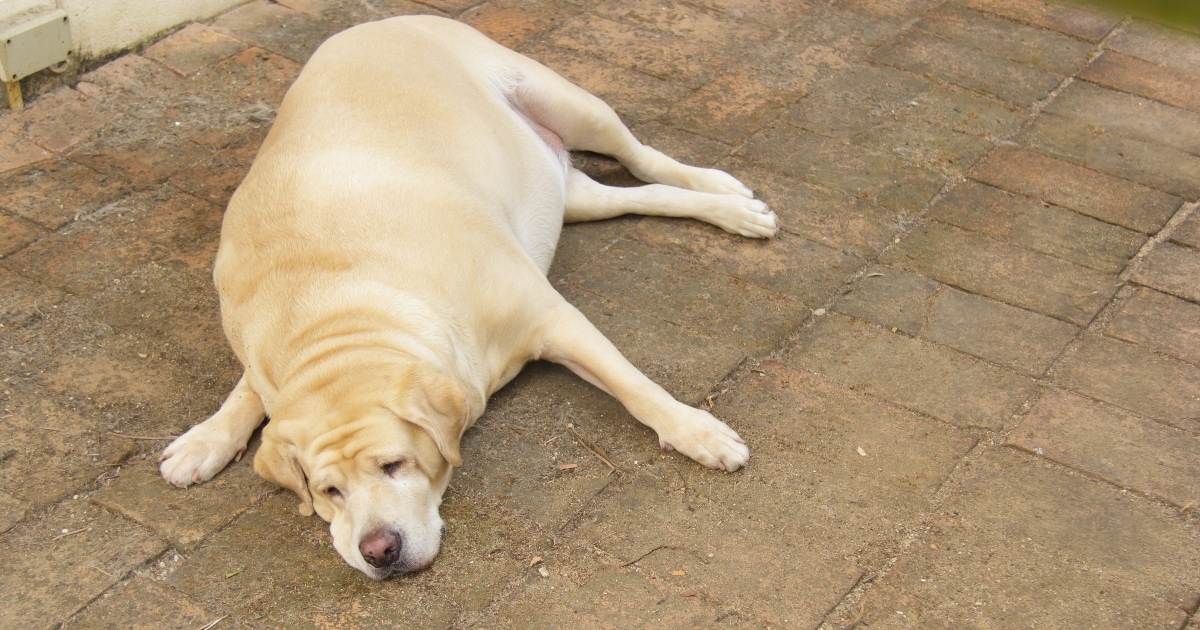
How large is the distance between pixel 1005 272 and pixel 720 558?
172 centimetres

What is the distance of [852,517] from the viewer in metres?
2.80

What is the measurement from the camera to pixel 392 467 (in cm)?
266

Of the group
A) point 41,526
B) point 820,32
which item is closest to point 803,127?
point 820,32

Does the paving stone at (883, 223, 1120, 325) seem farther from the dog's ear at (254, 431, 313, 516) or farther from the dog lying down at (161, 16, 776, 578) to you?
the dog's ear at (254, 431, 313, 516)

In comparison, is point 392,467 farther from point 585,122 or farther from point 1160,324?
point 1160,324

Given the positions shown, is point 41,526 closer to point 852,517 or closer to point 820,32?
point 852,517

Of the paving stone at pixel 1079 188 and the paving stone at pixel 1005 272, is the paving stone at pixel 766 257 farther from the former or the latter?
the paving stone at pixel 1079 188

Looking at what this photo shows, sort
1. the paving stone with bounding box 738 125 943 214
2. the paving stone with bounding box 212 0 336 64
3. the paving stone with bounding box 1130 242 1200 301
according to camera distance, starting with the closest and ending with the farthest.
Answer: the paving stone with bounding box 1130 242 1200 301 → the paving stone with bounding box 738 125 943 214 → the paving stone with bounding box 212 0 336 64

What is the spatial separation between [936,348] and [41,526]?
2.63 m

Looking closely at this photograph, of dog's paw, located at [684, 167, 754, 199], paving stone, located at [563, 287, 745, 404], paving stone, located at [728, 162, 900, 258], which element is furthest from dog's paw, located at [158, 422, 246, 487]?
paving stone, located at [728, 162, 900, 258]

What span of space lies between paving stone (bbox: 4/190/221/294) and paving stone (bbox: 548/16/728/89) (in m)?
1.96

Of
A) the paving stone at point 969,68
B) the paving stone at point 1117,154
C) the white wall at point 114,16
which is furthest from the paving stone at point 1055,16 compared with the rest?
the white wall at point 114,16

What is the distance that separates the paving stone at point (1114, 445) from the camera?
2879mm

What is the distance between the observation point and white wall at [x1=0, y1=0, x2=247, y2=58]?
15.2 ft
